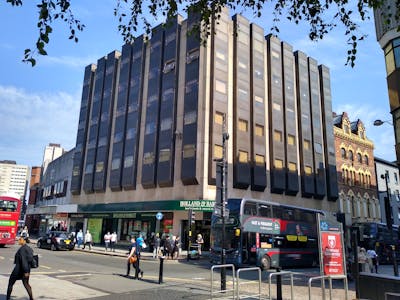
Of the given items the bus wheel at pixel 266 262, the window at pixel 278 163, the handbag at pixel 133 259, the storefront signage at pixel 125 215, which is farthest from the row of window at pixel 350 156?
the handbag at pixel 133 259

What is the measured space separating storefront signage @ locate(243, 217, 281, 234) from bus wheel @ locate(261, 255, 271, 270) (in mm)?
1510

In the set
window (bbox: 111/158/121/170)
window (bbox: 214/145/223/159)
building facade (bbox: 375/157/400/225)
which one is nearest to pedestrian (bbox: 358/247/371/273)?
window (bbox: 214/145/223/159)

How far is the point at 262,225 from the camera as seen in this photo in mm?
20922

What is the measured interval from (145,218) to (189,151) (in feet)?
28.3

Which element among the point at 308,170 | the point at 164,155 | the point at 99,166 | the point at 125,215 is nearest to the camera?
the point at 164,155

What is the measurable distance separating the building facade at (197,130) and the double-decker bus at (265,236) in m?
8.53

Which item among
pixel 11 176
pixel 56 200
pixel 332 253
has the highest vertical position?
pixel 11 176

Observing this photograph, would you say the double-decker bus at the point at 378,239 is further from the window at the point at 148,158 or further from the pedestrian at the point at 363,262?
the window at the point at 148,158

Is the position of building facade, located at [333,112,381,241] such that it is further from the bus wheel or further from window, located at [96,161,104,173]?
window, located at [96,161,104,173]

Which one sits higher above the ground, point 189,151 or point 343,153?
point 343,153

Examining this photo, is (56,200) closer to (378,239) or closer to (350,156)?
(350,156)

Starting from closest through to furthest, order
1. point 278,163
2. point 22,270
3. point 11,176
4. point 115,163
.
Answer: point 22,270 → point 278,163 → point 115,163 → point 11,176

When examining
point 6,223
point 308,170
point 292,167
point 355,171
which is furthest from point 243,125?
point 6,223

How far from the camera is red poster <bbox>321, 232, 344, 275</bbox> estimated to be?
10797 mm
